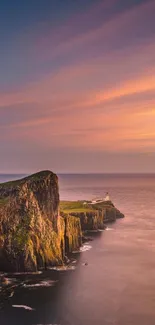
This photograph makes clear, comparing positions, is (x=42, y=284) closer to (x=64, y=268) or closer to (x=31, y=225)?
(x=64, y=268)

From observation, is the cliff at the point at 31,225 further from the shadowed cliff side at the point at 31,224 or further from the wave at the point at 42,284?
the wave at the point at 42,284

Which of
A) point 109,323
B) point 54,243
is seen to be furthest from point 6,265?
point 109,323

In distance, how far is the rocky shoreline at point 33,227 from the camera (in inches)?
4353

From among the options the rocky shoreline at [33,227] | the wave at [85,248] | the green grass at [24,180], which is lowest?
the wave at [85,248]

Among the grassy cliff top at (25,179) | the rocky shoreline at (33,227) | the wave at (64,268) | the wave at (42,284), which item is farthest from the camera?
the grassy cliff top at (25,179)

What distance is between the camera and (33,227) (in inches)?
4697

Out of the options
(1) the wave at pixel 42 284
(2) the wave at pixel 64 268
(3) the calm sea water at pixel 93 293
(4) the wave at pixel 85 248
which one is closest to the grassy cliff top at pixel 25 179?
(2) the wave at pixel 64 268

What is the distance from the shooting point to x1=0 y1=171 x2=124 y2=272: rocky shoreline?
110562 mm

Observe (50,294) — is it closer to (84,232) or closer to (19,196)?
(19,196)

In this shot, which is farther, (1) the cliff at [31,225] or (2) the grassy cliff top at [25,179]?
(2) the grassy cliff top at [25,179]

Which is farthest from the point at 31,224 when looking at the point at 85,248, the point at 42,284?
the point at 85,248

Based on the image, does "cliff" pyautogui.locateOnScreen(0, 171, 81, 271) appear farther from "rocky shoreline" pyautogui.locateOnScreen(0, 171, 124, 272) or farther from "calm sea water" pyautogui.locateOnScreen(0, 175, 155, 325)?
"calm sea water" pyautogui.locateOnScreen(0, 175, 155, 325)

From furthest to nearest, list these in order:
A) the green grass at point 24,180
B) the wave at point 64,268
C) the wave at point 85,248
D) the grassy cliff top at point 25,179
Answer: the wave at point 85,248 < the green grass at point 24,180 < the grassy cliff top at point 25,179 < the wave at point 64,268

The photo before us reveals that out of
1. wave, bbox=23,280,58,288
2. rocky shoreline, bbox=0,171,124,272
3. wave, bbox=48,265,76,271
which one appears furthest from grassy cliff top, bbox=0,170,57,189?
wave, bbox=23,280,58,288
